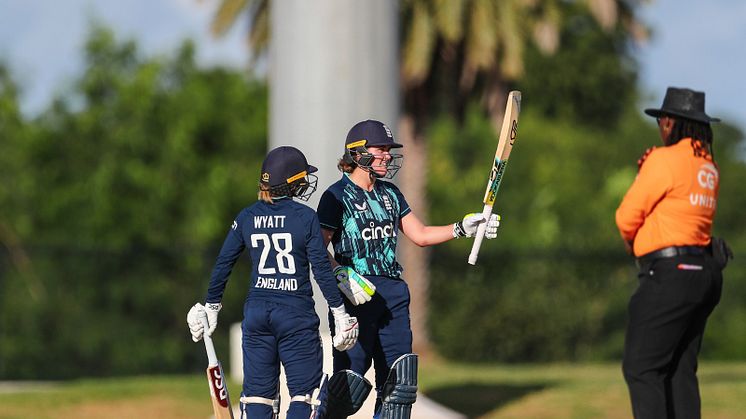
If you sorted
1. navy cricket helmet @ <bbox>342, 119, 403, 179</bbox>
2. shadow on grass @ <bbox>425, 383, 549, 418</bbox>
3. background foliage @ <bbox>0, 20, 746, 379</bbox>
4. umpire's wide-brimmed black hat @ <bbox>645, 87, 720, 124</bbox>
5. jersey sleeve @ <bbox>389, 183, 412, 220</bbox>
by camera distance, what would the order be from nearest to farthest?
umpire's wide-brimmed black hat @ <bbox>645, 87, 720, 124</bbox>, navy cricket helmet @ <bbox>342, 119, 403, 179</bbox>, jersey sleeve @ <bbox>389, 183, 412, 220</bbox>, shadow on grass @ <bbox>425, 383, 549, 418</bbox>, background foliage @ <bbox>0, 20, 746, 379</bbox>

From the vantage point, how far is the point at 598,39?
44.2m

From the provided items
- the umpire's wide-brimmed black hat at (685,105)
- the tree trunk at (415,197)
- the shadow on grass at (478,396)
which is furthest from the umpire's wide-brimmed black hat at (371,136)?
the tree trunk at (415,197)

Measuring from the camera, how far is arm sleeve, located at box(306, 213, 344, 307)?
718cm

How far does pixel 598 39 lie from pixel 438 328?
19946 millimetres

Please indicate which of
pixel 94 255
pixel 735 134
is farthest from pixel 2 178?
pixel 735 134

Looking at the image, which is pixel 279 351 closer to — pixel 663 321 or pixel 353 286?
pixel 353 286

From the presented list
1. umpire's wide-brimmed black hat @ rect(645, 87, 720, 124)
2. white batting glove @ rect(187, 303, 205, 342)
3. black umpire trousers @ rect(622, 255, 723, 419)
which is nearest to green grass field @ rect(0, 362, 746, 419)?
black umpire trousers @ rect(622, 255, 723, 419)

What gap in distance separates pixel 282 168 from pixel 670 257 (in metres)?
2.27

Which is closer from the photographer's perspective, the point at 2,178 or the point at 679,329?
the point at 679,329

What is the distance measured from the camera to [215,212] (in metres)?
33.5

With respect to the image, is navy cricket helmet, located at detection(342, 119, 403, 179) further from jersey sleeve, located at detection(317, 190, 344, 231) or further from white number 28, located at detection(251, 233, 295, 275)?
white number 28, located at detection(251, 233, 295, 275)

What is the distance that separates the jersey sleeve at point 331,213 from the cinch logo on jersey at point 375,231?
17 cm

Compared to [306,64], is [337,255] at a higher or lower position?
lower

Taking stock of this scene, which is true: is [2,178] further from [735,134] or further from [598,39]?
[735,134]
